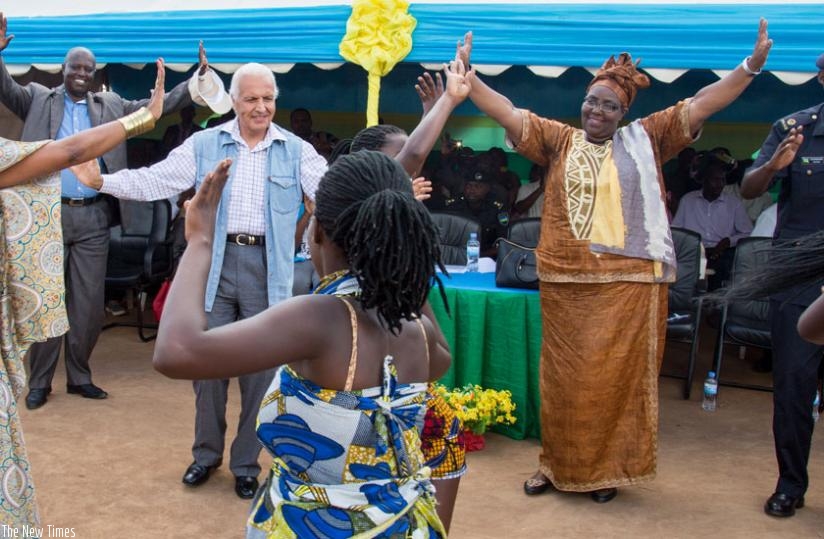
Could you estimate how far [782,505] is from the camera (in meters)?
4.26

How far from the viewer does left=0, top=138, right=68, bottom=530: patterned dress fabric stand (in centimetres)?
275

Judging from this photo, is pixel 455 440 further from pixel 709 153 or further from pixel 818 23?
pixel 709 153

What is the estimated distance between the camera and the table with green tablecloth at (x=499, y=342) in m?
5.25

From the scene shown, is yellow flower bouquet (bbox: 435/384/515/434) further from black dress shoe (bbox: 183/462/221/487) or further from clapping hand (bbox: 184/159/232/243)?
clapping hand (bbox: 184/159/232/243)

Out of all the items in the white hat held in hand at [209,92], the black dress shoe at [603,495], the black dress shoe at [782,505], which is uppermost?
the white hat held in hand at [209,92]

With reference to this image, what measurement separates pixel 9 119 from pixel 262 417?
807cm

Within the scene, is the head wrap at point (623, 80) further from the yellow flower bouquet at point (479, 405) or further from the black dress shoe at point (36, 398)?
the black dress shoe at point (36, 398)

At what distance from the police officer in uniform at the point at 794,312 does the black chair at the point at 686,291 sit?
1902 millimetres

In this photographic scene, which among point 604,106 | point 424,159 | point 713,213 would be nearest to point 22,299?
point 424,159

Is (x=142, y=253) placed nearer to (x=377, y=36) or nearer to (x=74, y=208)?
(x=74, y=208)

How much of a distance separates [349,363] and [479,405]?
10.8ft

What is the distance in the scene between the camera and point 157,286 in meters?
8.23

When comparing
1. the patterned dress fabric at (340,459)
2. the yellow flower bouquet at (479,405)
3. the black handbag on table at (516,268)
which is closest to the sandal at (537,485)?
the yellow flower bouquet at (479,405)

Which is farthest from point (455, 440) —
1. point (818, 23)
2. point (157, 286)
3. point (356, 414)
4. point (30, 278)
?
point (157, 286)
